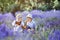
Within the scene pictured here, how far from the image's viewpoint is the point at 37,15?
49.8 inches

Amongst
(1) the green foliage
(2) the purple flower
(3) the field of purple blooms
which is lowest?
(2) the purple flower

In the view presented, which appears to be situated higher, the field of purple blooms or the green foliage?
the green foliage

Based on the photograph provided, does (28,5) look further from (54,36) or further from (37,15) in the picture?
(54,36)

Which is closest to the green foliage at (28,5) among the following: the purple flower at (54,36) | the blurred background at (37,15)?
the blurred background at (37,15)

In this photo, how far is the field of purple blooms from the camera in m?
1.22

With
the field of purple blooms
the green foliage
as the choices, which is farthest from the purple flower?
the green foliage

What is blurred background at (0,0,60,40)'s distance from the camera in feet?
4.03

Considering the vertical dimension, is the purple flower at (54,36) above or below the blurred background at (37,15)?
below

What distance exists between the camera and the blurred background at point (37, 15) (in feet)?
4.03

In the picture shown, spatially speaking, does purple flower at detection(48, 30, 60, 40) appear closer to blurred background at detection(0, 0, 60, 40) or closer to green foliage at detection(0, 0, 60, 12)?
blurred background at detection(0, 0, 60, 40)

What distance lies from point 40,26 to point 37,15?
99 millimetres

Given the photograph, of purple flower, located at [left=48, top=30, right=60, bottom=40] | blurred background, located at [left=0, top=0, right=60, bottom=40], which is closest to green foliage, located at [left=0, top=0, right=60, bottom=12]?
blurred background, located at [left=0, top=0, right=60, bottom=40]

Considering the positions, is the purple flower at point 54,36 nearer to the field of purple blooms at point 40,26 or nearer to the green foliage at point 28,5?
the field of purple blooms at point 40,26

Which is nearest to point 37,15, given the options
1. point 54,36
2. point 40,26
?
point 40,26
